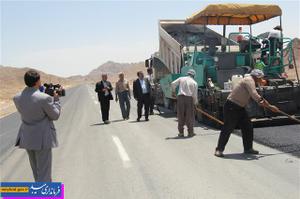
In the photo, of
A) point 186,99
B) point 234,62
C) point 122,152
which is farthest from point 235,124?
point 234,62

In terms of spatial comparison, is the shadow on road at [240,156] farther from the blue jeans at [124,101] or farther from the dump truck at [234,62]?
the blue jeans at [124,101]

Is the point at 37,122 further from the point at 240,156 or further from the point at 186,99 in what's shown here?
the point at 186,99

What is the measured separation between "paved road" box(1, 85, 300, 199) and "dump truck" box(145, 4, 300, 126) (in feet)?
5.11

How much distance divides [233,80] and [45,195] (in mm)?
8726

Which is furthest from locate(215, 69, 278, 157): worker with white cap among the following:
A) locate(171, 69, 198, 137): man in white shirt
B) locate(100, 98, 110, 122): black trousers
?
locate(100, 98, 110, 122): black trousers

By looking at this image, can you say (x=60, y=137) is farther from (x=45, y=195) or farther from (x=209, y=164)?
(x=45, y=195)

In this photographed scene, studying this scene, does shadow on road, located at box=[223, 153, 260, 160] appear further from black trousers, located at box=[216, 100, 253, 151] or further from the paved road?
black trousers, located at box=[216, 100, 253, 151]

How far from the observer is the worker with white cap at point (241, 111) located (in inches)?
339

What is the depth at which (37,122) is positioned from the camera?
5.36 metres

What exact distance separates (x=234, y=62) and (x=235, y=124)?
18.2 feet

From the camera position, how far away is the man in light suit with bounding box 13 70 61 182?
5293 millimetres

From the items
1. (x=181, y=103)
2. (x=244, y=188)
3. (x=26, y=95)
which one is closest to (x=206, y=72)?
(x=181, y=103)

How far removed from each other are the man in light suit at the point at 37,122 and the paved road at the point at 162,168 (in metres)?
1.06

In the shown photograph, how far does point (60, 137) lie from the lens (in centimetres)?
1251
